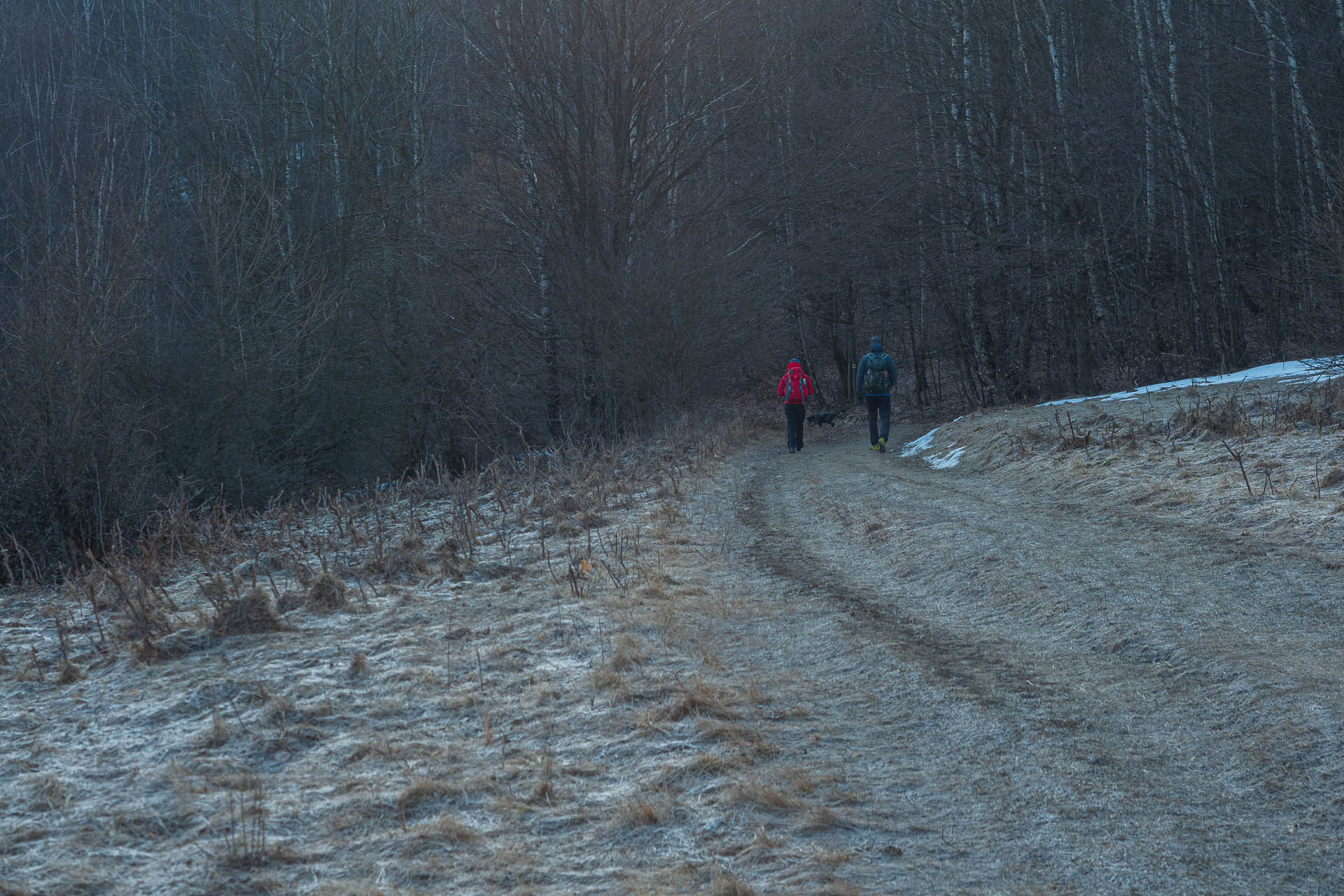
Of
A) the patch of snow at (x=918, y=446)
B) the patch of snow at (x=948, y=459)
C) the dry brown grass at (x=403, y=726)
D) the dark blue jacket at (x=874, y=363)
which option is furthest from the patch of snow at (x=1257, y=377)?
the dry brown grass at (x=403, y=726)

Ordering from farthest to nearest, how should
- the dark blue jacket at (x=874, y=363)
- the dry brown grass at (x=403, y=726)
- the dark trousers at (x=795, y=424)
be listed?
1. the dark trousers at (x=795, y=424)
2. the dark blue jacket at (x=874, y=363)
3. the dry brown grass at (x=403, y=726)

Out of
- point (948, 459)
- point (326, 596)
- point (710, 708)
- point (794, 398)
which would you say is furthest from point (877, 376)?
point (710, 708)

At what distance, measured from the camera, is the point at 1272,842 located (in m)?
3.47

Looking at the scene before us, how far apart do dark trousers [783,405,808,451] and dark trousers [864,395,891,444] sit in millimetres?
1413

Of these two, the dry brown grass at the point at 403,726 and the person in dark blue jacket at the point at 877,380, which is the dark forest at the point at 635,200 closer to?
the person in dark blue jacket at the point at 877,380

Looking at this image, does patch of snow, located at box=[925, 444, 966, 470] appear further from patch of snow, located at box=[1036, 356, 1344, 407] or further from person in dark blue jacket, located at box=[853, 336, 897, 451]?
patch of snow, located at box=[1036, 356, 1344, 407]

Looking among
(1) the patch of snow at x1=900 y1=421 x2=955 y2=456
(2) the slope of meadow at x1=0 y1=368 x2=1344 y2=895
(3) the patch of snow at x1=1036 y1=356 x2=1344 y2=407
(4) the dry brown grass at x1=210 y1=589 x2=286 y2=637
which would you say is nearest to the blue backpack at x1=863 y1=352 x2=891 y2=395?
(1) the patch of snow at x1=900 y1=421 x2=955 y2=456

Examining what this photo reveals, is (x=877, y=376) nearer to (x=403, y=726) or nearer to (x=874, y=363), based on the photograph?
(x=874, y=363)

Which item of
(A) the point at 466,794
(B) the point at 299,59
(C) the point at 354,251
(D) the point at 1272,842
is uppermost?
(B) the point at 299,59

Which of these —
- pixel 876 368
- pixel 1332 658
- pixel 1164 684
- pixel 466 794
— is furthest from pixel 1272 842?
pixel 876 368

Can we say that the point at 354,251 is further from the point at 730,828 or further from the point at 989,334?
the point at 730,828

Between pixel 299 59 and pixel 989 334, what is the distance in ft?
61.9

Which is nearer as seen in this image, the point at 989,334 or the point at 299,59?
the point at 299,59

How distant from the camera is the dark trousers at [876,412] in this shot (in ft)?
62.7
